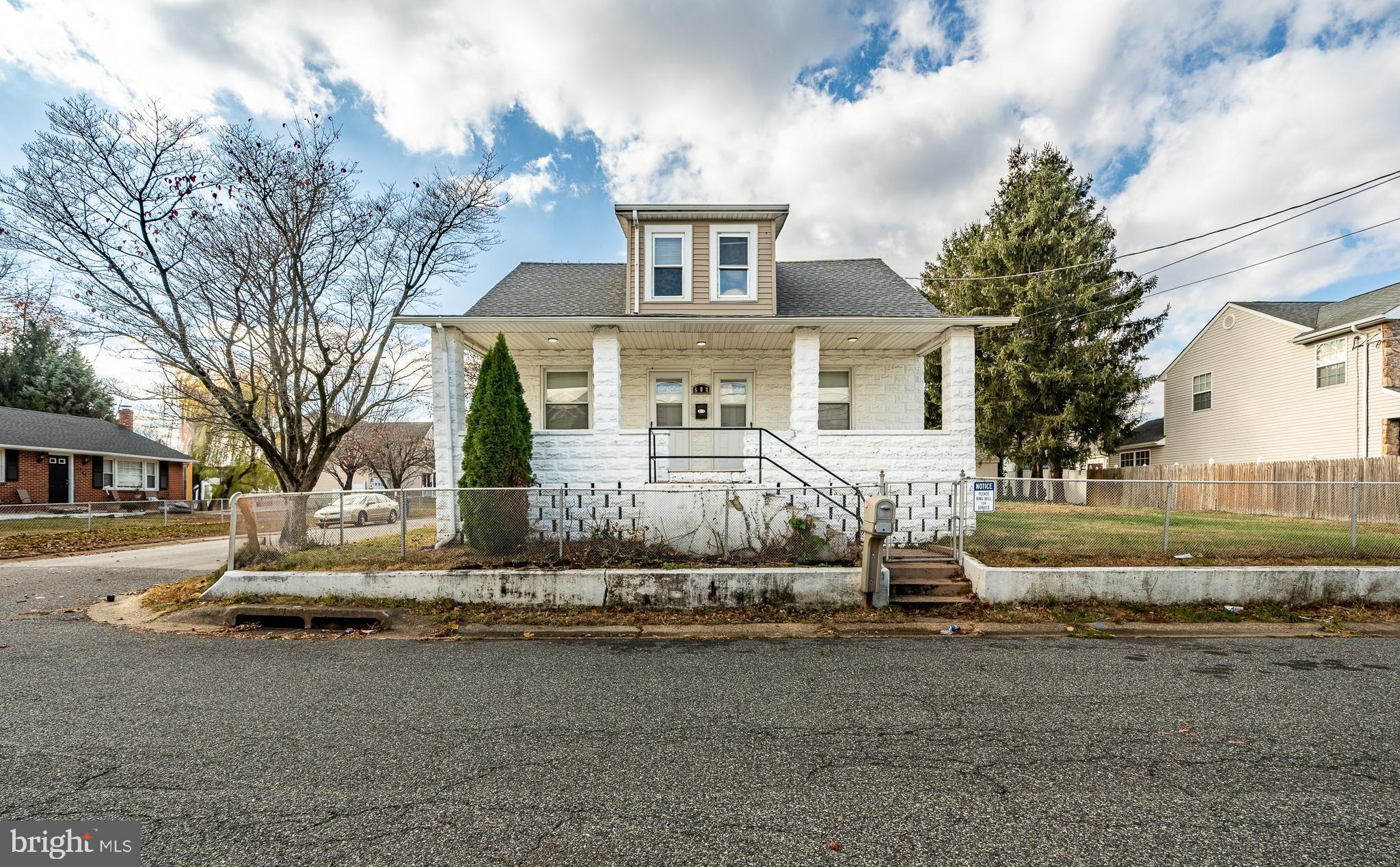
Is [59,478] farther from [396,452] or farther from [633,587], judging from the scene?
[633,587]

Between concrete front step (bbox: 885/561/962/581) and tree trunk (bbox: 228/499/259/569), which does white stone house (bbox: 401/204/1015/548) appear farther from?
tree trunk (bbox: 228/499/259/569)

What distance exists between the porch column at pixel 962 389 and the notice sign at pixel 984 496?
8.61 feet

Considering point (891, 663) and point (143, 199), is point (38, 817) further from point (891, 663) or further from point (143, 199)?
point (143, 199)

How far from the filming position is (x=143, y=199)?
994 centimetres

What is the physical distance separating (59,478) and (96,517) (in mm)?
6239

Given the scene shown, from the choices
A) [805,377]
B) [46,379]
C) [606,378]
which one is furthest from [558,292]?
[46,379]

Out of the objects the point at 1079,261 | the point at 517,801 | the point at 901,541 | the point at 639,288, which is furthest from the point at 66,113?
the point at 1079,261

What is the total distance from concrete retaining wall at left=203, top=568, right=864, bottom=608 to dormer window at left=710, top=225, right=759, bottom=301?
600cm

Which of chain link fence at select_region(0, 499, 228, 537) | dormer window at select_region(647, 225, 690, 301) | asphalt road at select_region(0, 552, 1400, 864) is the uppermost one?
dormer window at select_region(647, 225, 690, 301)

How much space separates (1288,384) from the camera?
19297 mm

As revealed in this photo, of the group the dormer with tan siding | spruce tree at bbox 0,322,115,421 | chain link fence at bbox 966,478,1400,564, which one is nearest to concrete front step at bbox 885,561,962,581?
chain link fence at bbox 966,478,1400,564

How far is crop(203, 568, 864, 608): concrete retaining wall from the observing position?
291 inches

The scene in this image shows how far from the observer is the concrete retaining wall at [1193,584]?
24.2 ft

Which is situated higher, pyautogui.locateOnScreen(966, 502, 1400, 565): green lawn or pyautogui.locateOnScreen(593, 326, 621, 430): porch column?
pyautogui.locateOnScreen(593, 326, 621, 430): porch column
